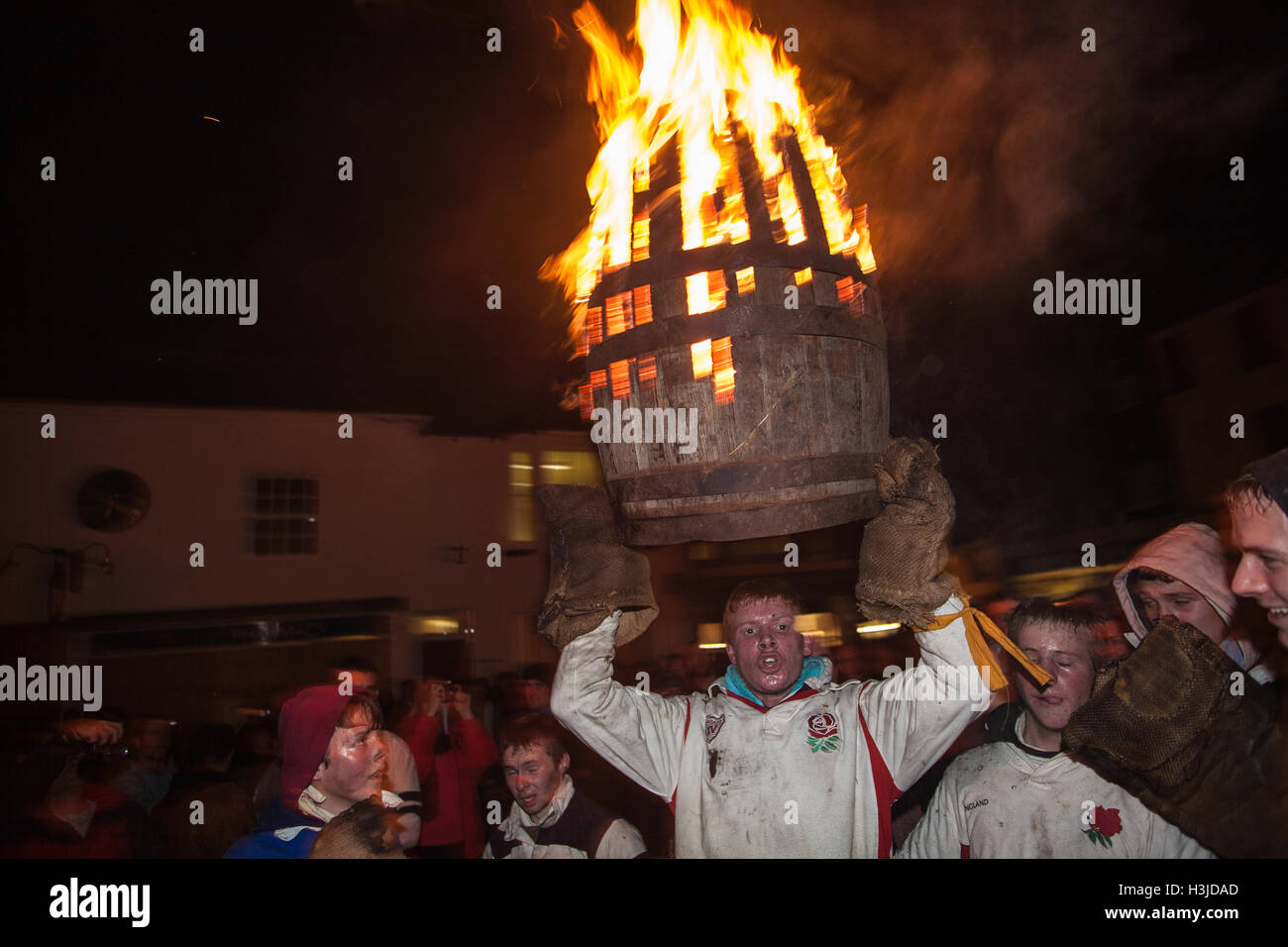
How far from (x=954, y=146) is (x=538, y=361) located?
8392 millimetres

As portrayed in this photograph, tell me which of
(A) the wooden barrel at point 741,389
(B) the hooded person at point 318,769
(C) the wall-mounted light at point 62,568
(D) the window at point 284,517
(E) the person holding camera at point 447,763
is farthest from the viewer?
(D) the window at point 284,517

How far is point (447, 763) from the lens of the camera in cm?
402

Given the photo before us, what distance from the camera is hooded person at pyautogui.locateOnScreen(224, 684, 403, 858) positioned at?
107 inches

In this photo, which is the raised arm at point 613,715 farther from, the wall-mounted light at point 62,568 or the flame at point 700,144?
the wall-mounted light at point 62,568

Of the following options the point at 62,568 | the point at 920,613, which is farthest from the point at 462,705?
the point at 62,568

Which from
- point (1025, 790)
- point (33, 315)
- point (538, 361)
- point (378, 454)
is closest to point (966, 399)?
point (1025, 790)

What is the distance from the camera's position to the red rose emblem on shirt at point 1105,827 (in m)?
2.47

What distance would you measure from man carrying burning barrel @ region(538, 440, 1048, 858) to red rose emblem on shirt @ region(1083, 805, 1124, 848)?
49 centimetres

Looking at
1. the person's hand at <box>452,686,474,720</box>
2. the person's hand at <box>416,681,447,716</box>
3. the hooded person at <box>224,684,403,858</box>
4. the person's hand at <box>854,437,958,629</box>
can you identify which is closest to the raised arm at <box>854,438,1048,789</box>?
the person's hand at <box>854,437,958,629</box>

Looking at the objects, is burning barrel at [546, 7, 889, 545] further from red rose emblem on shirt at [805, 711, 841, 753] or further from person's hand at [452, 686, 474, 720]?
person's hand at [452, 686, 474, 720]

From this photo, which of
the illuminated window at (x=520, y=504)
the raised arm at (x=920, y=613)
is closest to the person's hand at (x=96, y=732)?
the raised arm at (x=920, y=613)

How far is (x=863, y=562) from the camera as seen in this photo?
223 centimetres

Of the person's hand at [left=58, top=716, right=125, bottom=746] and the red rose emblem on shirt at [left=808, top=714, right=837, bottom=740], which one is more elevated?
the red rose emblem on shirt at [left=808, top=714, right=837, bottom=740]
